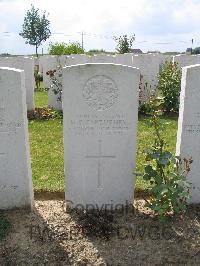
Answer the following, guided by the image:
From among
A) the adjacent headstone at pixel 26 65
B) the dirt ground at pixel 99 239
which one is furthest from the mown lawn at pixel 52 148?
the adjacent headstone at pixel 26 65

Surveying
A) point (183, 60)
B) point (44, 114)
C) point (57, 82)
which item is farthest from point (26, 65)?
point (183, 60)

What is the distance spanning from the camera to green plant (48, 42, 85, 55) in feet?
73.0

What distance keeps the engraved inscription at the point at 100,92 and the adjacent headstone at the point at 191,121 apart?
2.65 feet

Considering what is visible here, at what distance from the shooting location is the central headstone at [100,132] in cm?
425

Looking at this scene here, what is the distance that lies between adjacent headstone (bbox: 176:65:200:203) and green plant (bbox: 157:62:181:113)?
5708 millimetres

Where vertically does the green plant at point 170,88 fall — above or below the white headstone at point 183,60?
below

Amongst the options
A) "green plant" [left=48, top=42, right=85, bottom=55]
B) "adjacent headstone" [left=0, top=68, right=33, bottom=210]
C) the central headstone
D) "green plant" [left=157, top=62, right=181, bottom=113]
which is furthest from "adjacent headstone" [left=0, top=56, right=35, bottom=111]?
"green plant" [left=48, top=42, right=85, bottom=55]

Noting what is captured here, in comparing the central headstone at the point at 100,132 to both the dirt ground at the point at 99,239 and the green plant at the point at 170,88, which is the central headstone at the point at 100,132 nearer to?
the dirt ground at the point at 99,239

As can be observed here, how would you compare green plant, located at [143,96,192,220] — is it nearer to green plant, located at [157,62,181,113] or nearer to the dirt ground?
the dirt ground

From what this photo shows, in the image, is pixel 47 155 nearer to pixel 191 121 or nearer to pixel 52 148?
pixel 52 148

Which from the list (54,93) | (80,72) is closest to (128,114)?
(80,72)

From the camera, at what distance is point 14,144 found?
14.4 feet

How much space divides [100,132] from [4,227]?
153 centimetres

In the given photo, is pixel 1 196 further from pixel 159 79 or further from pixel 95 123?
pixel 159 79
